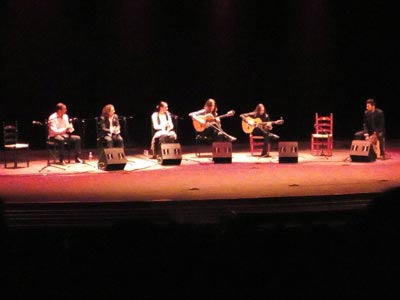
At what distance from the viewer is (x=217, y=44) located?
42.3ft

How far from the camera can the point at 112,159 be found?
983 cm

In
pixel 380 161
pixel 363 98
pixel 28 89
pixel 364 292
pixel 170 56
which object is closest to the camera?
pixel 364 292

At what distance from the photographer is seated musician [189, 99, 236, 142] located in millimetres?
11344

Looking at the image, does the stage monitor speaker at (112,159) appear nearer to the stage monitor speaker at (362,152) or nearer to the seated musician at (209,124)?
the seated musician at (209,124)

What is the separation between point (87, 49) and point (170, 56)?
5.32ft

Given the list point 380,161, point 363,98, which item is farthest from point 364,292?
point 363,98

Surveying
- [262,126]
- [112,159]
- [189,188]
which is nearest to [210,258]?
[189,188]

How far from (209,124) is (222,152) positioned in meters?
0.93

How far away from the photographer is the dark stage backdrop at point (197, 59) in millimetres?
11883

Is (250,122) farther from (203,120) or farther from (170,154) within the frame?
(170,154)

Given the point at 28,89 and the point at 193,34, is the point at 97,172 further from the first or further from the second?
the point at 193,34

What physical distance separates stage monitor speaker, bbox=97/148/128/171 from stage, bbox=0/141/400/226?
0.52 feet

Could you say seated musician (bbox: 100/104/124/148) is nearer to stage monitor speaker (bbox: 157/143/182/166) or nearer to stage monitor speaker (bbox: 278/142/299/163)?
stage monitor speaker (bbox: 157/143/182/166)

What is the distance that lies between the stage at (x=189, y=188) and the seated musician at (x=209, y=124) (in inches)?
15.8
